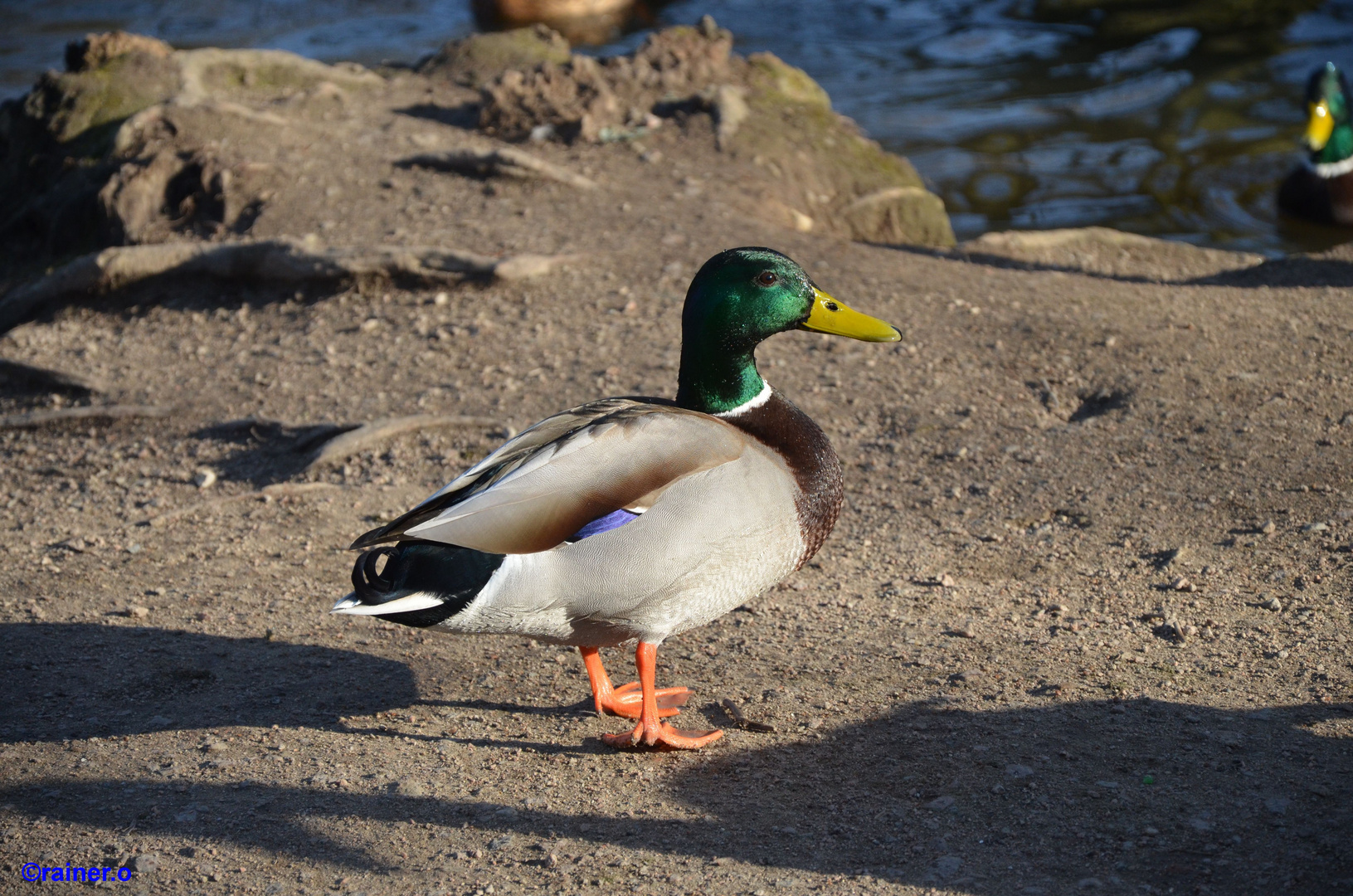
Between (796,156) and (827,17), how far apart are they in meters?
9.54

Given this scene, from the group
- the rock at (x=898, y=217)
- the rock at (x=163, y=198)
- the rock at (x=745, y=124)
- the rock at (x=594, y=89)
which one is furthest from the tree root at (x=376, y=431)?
the rock at (x=898, y=217)

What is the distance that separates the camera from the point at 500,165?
7016 millimetres

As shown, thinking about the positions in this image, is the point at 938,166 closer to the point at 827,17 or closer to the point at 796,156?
the point at 796,156

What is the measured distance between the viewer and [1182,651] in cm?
330

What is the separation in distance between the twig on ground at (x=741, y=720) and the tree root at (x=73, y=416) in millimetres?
3215

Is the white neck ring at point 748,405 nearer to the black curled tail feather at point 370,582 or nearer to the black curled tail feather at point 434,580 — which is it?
the black curled tail feather at point 434,580

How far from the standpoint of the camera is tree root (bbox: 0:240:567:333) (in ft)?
19.6

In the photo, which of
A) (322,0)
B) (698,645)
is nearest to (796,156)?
(698,645)

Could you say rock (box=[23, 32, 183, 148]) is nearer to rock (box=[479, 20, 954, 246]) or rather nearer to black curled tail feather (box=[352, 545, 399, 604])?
rock (box=[479, 20, 954, 246])

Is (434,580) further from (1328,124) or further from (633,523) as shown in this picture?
(1328,124)

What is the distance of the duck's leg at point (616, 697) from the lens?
3.24 meters

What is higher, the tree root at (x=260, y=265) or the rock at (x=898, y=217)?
the tree root at (x=260, y=265)

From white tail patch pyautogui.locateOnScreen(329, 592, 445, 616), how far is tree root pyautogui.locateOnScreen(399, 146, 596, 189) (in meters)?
4.56

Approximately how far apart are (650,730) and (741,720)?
0.29 meters
